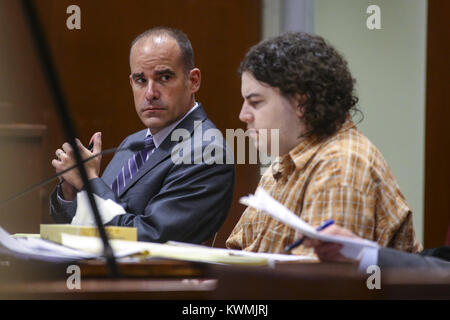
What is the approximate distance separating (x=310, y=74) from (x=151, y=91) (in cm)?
57

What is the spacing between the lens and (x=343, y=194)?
1296mm

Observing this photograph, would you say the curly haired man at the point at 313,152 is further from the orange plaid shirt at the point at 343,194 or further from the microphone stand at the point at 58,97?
the microphone stand at the point at 58,97

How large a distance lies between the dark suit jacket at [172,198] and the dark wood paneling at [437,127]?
1.47m

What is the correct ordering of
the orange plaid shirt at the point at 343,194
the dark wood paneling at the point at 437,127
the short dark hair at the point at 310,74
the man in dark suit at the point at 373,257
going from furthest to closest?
the dark wood paneling at the point at 437,127 → the short dark hair at the point at 310,74 → the orange plaid shirt at the point at 343,194 → the man in dark suit at the point at 373,257

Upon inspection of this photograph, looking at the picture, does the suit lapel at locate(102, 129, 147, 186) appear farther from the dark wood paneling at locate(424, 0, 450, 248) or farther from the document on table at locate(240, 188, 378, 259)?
the dark wood paneling at locate(424, 0, 450, 248)

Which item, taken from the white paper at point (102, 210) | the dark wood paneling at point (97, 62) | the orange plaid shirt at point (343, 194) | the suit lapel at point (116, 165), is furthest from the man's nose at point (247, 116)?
the dark wood paneling at point (97, 62)

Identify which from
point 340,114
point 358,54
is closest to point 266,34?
point 358,54

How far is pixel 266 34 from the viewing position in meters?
3.14

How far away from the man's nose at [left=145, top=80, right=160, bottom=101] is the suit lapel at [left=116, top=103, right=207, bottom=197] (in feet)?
0.35

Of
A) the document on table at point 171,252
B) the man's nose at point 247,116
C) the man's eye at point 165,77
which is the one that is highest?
the man's eye at point 165,77

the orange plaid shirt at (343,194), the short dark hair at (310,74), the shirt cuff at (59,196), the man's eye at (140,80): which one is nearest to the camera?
the orange plaid shirt at (343,194)

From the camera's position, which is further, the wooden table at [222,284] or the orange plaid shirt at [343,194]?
the orange plaid shirt at [343,194]

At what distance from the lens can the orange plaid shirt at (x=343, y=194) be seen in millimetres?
1305
